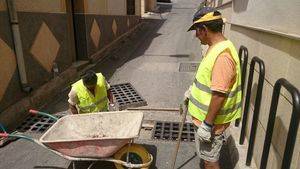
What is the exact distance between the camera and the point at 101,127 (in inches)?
171

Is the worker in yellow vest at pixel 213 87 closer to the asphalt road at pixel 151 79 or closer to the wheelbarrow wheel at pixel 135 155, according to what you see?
the wheelbarrow wheel at pixel 135 155

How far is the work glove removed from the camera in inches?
124

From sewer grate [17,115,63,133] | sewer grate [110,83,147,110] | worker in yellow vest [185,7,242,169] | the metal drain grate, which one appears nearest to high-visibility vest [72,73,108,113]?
the metal drain grate

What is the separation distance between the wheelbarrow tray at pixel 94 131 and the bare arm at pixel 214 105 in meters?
1.05

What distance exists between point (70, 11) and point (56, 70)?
2931 millimetres

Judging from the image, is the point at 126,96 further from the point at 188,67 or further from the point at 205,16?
the point at 205,16

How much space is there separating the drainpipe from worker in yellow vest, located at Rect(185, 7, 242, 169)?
411 cm

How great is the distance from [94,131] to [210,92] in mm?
2017

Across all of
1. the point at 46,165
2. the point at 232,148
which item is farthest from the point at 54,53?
the point at 232,148

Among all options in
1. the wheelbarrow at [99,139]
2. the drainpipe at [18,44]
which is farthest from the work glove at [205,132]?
the drainpipe at [18,44]

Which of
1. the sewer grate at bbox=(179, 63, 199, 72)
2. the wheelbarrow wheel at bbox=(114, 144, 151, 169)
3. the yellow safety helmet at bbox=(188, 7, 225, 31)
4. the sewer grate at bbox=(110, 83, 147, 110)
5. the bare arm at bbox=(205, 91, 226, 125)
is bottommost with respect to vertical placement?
the sewer grate at bbox=(110, 83, 147, 110)

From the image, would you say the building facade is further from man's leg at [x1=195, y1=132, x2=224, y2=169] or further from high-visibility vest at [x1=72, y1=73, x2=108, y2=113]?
high-visibility vest at [x1=72, y1=73, x2=108, y2=113]

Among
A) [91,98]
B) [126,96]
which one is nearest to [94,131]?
[91,98]

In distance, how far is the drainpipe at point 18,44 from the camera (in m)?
5.71
